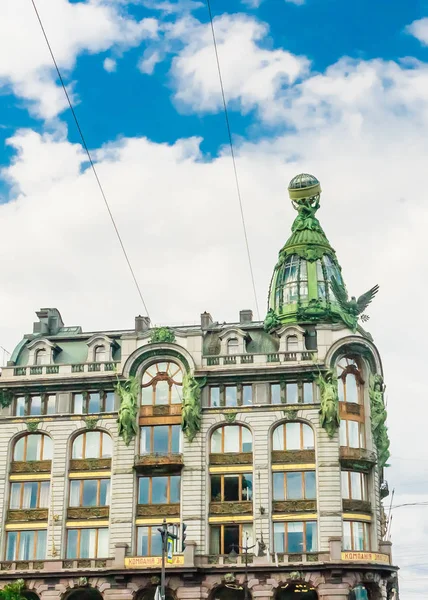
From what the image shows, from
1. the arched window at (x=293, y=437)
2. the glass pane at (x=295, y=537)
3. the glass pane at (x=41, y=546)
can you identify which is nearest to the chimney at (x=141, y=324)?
the arched window at (x=293, y=437)

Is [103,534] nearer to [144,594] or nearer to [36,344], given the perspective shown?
[144,594]

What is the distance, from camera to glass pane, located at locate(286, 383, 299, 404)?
73.8 meters

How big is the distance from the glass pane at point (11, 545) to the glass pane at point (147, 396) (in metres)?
13.7

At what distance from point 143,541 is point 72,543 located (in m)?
5.48

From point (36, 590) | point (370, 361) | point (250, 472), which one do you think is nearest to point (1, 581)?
point (36, 590)

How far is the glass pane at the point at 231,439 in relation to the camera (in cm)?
7349

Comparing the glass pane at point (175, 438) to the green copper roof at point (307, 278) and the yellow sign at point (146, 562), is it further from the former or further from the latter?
the green copper roof at point (307, 278)

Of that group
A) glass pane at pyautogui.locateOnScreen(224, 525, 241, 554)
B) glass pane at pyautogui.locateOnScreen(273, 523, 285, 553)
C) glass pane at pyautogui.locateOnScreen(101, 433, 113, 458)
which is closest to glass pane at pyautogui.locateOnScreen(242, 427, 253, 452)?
glass pane at pyautogui.locateOnScreen(224, 525, 241, 554)

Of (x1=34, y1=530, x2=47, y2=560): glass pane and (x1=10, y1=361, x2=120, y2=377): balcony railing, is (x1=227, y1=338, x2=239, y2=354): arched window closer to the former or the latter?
(x1=10, y1=361, x2=120, y2=377): balcony railing

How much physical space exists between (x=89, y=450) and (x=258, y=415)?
524 inches

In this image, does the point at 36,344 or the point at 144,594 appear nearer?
the point at 144,594

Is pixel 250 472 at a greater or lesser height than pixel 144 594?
greater

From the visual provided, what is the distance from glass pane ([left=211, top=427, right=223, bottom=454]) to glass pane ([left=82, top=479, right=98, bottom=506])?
Result: 9271mm

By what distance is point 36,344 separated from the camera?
7962 centimetres
